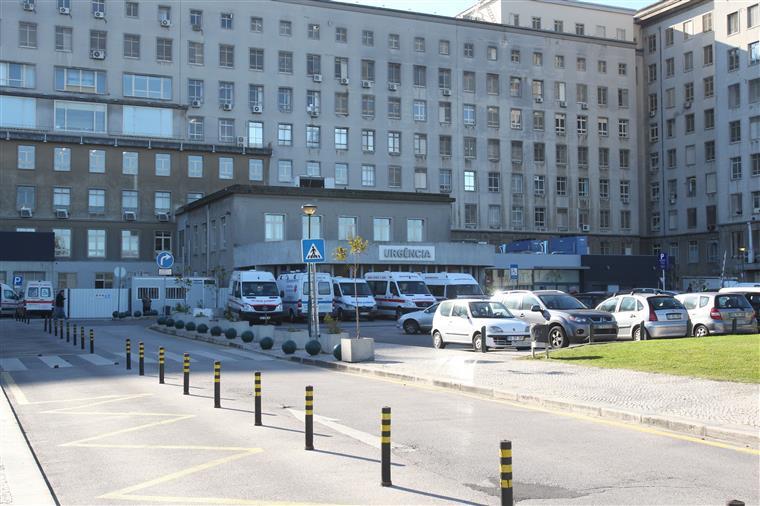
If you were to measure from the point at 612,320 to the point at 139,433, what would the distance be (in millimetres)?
16548

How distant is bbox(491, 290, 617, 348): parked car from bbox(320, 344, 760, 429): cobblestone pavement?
2690mm

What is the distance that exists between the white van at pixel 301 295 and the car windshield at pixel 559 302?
19641mm

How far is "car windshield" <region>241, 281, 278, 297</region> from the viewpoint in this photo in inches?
1674

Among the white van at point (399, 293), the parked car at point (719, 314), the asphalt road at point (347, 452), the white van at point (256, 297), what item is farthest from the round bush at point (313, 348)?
the white van at point (399, 293)

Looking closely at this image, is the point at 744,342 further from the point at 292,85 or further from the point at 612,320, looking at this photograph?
the point at 292,85

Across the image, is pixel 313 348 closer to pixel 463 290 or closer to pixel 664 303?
pixel 664 303

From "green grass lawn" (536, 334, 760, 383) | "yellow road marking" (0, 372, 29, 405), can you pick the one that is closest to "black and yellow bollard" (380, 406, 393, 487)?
"yellow road marking" (0, 372, 29, 405)

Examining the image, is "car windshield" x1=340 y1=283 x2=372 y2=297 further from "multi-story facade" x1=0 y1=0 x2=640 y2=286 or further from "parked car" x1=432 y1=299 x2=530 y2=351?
"multi-story facade" x1=0 y1=0 x2=640 y2=286

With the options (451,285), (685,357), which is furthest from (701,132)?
(685,357)

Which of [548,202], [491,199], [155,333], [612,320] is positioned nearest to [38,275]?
[155,333]

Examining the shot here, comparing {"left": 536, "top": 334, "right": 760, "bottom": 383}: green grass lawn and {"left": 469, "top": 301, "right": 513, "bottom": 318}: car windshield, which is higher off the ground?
{"left": 469, "top": 301, "right": 513, "bottom": 318}: car windshield

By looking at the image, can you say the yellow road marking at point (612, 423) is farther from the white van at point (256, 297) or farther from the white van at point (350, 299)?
the white van at point (350, 299)

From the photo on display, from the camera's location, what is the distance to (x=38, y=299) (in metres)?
52.9

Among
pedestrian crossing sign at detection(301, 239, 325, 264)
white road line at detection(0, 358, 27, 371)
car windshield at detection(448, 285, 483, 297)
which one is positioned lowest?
white road line at detection(0, 358, 27, 371)
